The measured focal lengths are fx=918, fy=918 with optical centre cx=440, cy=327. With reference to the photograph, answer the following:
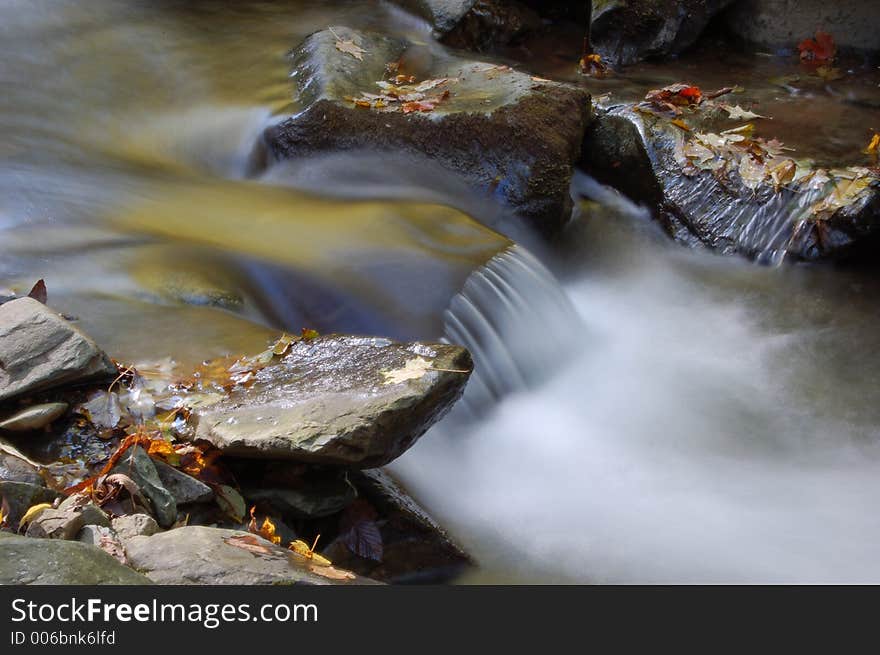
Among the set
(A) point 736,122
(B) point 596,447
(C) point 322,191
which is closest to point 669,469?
(B) point 596,447

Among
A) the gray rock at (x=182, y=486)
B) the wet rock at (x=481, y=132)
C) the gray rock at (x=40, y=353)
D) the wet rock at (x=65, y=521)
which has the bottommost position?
the gray rock at (x=182, y=486)

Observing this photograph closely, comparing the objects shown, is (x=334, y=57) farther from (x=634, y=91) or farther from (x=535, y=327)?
(x=535, y=327)

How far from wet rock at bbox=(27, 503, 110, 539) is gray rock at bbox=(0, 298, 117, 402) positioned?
76 centimetres

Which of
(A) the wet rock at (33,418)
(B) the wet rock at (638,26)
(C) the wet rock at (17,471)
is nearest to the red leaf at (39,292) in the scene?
(A) the wet rock at (33,418)

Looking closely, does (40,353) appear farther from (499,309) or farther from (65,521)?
(499,309)

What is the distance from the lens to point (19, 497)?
321cm

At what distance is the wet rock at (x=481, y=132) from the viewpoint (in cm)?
628

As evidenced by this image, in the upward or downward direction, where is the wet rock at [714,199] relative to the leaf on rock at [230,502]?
upward

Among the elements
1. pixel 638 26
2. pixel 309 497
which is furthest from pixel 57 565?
pixel 638 26

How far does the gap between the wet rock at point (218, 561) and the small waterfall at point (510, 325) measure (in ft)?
5.87

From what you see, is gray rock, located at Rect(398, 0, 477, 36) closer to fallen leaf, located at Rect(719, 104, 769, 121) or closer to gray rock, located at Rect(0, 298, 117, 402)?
fallen leaf, located at Rect(719, 104, 769, 121)

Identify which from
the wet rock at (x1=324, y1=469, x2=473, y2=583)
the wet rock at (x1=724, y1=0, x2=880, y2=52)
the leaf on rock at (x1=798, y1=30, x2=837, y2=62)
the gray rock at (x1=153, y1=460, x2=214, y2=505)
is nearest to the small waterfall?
the wet rock at (x1=324, y1=469, x2=473, y2=583)

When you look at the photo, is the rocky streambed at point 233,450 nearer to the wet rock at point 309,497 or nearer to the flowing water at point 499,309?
the wet rock at point 309,497

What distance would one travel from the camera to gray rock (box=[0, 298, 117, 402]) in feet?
12.1
